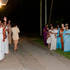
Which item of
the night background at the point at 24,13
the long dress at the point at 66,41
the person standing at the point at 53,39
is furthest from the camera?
the night background at the point at 24,13

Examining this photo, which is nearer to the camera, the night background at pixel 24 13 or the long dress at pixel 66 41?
the long dress at pixel 66 41

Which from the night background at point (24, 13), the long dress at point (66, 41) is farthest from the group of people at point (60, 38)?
the night background at point (24, 13)

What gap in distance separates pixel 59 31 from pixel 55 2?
20035 mm

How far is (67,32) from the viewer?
41.9ft

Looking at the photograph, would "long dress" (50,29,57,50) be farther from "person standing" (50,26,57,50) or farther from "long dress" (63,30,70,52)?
"long dress" (63,30,70,52)

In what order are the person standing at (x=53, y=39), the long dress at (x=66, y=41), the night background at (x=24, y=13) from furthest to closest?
the night background at (x=24, y=13), the person standing at (x=53, y=39), the long dress at (x=66, y=41)

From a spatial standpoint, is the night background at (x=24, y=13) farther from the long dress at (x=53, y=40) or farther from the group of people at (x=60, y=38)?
the long dress at (x=53, y=40)

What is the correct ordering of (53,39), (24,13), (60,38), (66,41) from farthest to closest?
1. (24,13)
2. (60,38)
3. (53,39)
4. (66,41)

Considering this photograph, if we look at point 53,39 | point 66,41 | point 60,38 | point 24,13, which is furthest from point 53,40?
point 24,13

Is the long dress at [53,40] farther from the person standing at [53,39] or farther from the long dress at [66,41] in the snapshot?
the long dress at [66,41]

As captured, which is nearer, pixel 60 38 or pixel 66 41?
pixel 66 41

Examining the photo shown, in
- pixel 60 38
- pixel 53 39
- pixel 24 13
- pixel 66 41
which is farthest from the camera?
pixel 24 13

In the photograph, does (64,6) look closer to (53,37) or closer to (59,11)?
(59,11)

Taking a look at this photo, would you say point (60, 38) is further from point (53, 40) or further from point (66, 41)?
point (66, 41)
